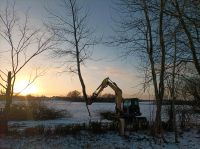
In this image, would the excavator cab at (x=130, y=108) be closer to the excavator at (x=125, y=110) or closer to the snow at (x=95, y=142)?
the excavator at (x=125, y=110)

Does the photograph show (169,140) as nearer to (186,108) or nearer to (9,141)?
(186,108)

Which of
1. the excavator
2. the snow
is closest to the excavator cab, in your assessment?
the excavator

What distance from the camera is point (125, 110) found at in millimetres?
33688

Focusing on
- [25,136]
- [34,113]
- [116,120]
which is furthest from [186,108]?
[34,113]

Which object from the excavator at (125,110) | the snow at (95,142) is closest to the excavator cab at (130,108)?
the excavator at (125,110)

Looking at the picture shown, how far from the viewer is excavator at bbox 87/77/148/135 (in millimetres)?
28891

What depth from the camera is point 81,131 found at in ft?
89.8

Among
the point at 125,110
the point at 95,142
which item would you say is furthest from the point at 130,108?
the point at 95,142

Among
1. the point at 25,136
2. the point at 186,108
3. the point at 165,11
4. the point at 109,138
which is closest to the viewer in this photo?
the point at 165,11

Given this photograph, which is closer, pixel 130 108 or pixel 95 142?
pixel 95 142

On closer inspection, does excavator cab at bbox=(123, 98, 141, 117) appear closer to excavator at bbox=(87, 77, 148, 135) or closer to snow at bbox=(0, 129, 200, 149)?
excavator at bbox=(87, 77, 148, 135)

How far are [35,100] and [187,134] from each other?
27647 mm

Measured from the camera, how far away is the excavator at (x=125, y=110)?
28.9 m

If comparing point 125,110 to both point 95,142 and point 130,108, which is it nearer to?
point 130,108
